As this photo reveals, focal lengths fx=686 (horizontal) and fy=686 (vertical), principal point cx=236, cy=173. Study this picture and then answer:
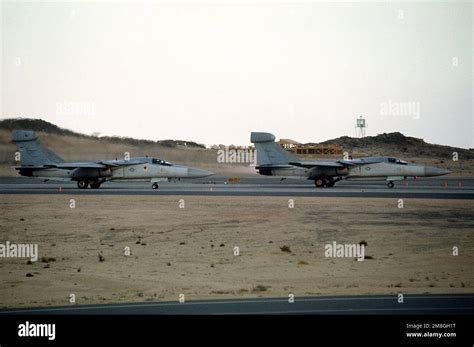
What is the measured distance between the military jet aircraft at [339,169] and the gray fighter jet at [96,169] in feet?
21.2

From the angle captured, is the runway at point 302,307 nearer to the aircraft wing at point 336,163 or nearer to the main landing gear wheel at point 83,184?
the main landing gear wheel at point 83,184

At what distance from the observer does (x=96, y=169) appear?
50906 mm

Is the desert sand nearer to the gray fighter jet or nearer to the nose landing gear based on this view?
the gray fighter jet

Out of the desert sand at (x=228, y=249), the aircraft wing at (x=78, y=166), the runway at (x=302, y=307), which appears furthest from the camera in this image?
the aircraft wing at (x=78, y=166)

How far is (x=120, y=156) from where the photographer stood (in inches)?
2115

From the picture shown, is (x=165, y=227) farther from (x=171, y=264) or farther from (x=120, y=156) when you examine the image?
(x=120, y=156)

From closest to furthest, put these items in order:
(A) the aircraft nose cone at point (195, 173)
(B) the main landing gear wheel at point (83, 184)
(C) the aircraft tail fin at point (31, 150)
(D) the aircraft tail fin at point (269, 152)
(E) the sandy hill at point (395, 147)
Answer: (C) the aircraft tail fin at point (31, 150) → (A) the aircraft nose cone at point (195, 173) → (B) the main landing gear wheel at point (83, 184) → (D) the aircraft tail fin at point (269, 152) → (E) the sandy hill at point (395, 147)

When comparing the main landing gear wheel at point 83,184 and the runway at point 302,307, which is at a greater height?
the main landing gear wheel at point 83,184

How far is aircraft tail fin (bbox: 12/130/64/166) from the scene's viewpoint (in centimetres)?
4922

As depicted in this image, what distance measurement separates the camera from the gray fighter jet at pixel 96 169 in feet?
166

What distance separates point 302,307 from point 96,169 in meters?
38.2

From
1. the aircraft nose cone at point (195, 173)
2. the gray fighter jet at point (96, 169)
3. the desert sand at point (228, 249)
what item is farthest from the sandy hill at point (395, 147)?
the desert sand at point (228, 249)

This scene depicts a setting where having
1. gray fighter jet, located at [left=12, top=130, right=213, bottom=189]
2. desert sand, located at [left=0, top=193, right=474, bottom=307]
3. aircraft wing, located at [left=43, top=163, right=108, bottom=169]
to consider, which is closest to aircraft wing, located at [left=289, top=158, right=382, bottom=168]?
gray fighter jet, located at [left=12, top=130, right=213, bottom=189]
